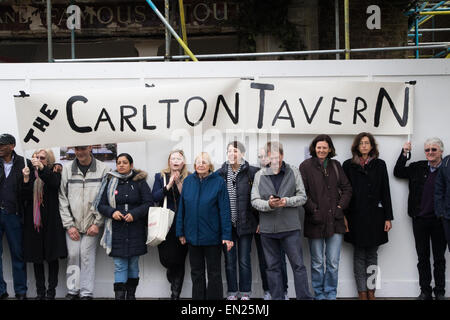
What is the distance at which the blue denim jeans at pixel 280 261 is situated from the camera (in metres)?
5.67

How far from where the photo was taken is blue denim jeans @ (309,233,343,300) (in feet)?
19.5

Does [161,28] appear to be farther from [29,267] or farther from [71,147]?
[29,267]

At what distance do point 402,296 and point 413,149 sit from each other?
6.14 feet

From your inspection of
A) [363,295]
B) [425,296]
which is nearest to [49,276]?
[363,295]

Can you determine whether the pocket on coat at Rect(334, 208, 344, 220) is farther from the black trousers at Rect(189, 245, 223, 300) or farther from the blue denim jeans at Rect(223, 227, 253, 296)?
the black trousers at Rect(189, 245, 223, 300)

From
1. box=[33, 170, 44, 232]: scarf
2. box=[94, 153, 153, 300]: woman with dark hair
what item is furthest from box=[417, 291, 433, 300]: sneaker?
box=[33, 170, 44, 232]: scarf

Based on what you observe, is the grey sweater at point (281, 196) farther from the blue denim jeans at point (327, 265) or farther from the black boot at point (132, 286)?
the black boot at point (132, 286)

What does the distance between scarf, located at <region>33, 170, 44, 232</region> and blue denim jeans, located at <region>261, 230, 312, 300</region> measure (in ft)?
8.72

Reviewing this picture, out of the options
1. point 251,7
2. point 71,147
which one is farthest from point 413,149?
point 251,7

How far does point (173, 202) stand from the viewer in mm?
6078

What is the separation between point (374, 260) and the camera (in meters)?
6.25

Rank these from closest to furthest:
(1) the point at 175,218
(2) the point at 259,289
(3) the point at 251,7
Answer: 1. (1) the point at 175,218
2. (2) the point at 259,289
3. (3) the point at 251,7

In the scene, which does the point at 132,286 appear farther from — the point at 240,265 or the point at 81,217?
the point at 240,265

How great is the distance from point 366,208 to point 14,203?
4189 mm
